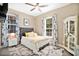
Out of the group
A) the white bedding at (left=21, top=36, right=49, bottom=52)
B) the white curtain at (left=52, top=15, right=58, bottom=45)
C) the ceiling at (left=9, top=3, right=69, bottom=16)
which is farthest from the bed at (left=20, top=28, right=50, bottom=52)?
the ceiling at (left=9, top=3, right=69, bottom=16)

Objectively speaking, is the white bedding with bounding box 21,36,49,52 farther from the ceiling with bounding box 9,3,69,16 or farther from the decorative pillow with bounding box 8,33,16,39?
the ceiling with bounding box 9,3,69,16

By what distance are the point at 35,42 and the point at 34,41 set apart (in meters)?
0.03

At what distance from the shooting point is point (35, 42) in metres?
2.36

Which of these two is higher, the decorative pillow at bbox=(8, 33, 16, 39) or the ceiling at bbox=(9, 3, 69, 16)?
the ceiling at bbox=(9, 3, 69, 16)

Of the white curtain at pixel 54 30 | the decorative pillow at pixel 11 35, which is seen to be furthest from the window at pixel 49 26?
the decorative pillow at pixel 11 35

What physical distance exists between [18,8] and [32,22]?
0.35 m

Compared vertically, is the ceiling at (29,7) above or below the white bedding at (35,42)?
above

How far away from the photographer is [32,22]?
94.8 inches

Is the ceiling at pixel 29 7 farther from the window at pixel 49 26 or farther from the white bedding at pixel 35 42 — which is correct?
the white bedding at pixel 35 42

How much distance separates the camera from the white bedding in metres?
2.37

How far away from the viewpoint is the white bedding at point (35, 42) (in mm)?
2367

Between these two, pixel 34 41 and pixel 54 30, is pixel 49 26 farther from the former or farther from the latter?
pixel 34 41

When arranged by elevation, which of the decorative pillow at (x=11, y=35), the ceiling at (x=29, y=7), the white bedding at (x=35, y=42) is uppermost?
the ceiling at (x=29, y=7)

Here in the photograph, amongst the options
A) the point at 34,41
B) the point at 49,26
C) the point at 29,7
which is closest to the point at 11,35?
the point at 34,41
